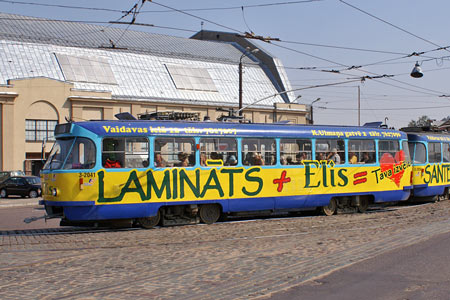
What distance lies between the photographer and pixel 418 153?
76.0 ft

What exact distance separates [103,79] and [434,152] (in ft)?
101

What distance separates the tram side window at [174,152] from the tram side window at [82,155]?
167cm

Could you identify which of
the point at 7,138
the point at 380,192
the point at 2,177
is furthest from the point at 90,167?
the point at 7,138

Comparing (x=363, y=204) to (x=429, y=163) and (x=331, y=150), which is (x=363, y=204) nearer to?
(x=331, y=150)


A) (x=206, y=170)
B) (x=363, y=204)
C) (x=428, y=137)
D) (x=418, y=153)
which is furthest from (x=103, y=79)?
(x=206, y=170)


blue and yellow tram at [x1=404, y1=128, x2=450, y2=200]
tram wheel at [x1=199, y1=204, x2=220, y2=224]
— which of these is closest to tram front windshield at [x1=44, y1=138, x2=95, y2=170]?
tram wheel at [x1=199, y1=204, x2=220, y2=224]

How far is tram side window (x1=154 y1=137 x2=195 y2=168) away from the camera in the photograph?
602 inches

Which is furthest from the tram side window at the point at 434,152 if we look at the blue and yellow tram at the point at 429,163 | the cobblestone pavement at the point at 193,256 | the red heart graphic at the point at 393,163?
the cobblestone pavement at the point at 193,256

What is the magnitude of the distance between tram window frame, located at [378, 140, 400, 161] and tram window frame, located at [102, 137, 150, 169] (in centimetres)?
851

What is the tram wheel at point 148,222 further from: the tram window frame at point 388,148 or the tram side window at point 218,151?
the tram window frame at point 388,148

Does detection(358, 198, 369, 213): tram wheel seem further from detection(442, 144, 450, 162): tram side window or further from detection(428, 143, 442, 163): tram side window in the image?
detection(442, 144, 450, 162): tram side window

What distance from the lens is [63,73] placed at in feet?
152

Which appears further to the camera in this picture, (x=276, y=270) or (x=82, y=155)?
(x=82, y=155)

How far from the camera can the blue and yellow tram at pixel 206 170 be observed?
Result: 14.4 metres
